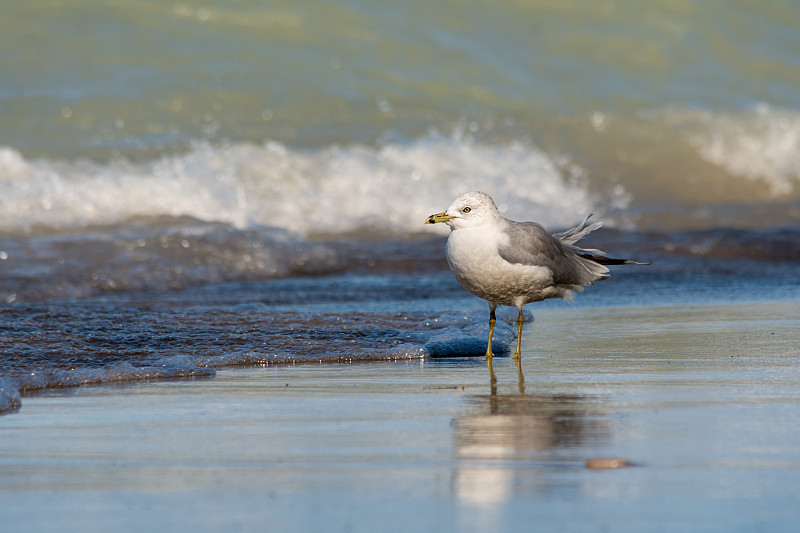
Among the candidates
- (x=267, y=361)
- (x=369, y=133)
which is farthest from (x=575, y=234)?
(x=369, y=133)

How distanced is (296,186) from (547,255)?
5416mm

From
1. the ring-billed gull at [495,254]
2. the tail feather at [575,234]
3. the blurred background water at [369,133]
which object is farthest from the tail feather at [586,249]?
the blurred background water at [369,133]

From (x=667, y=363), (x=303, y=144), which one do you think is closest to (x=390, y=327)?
(x=667, y=363)

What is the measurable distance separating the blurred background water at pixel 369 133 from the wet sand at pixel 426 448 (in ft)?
9.17

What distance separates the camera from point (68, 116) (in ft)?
33.7

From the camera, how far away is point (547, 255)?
4.21 meters

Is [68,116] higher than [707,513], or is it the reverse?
[68,116]

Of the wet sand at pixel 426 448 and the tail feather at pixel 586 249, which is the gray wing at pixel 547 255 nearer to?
the tail feather at pixel 586 249

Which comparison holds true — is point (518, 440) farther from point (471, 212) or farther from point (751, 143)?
point (751, 143)

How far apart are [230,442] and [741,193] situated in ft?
32.9

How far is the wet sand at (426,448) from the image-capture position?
1937mm

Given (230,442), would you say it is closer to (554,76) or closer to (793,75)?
(554,76)

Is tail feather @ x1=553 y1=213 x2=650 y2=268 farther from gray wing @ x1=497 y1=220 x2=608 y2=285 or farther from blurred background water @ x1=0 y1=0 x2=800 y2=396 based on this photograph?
blurred background water @ x1=0 y1=0 x2=800 y2=396

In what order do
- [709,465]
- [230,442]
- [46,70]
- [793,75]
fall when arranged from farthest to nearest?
[793,75]
[46,70]
[230,442]
[709,465]
